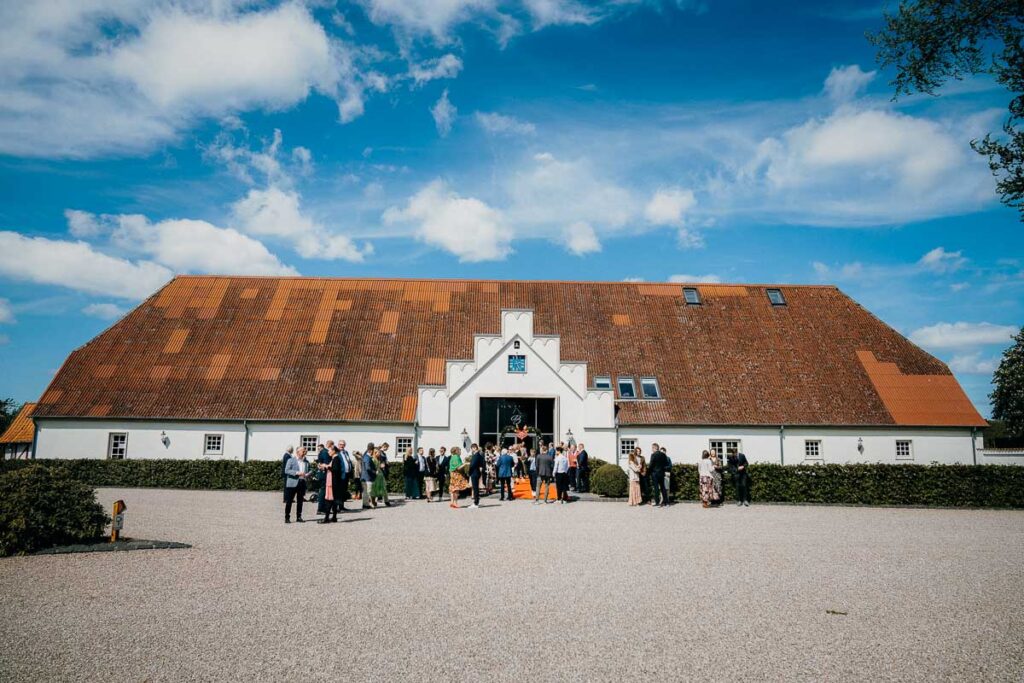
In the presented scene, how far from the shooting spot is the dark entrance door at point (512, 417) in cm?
3088

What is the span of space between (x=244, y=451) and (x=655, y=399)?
18209 millimetres

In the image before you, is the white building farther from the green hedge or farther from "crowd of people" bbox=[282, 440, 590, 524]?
the green hedge

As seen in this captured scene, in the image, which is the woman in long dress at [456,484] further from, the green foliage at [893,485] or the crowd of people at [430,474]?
the green foliage at [893,485]

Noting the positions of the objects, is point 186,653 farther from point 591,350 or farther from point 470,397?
point 591,350

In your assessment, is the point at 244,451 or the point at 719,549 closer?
the point at 719,549

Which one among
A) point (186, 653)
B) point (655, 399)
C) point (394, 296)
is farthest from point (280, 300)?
point (186, 653)

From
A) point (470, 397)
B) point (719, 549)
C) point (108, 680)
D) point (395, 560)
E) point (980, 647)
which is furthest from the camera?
point (470, 397)

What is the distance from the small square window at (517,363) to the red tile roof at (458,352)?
348 centimetres

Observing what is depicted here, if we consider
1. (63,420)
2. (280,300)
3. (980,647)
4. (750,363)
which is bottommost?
(980,647)

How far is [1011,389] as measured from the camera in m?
67.2

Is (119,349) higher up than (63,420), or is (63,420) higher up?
(119,349)

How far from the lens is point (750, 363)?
111 ft

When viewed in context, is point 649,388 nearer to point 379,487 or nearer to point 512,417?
point 512,417

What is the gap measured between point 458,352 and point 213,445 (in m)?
11.6
